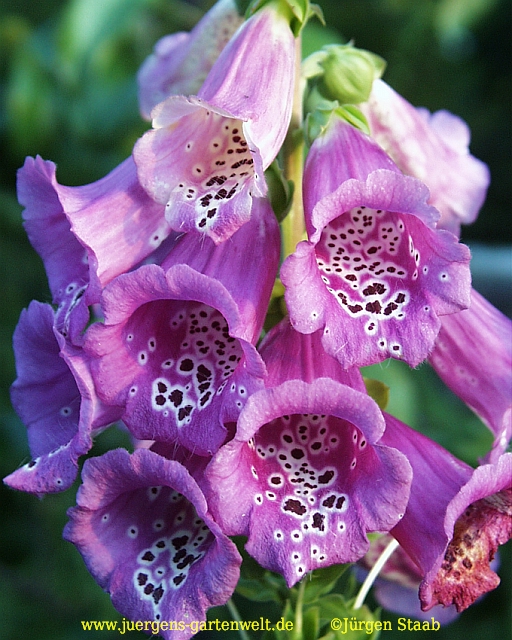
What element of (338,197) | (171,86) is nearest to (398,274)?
(338,197)

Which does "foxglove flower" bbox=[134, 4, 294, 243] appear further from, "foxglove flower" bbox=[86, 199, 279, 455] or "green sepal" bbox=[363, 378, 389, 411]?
"green sepal" bbox=[363, 378, 389, 411]

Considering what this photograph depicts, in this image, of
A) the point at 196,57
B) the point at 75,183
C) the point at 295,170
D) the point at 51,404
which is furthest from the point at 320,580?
the point at 75,183

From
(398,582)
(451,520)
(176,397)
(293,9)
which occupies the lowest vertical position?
(398,582)

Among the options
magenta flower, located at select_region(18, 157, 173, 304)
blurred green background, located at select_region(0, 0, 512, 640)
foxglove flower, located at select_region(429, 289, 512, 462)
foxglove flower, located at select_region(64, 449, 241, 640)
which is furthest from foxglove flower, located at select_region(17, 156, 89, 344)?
blurred green background, located at select_region(0, 0, 512, 640)

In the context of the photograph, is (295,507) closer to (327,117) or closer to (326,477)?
(326,477)

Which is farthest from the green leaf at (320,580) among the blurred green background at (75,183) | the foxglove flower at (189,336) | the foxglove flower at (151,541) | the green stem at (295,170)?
the blurred green background at (75,183)

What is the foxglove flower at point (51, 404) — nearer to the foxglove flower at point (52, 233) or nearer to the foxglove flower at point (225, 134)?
the foxglove flower at point (52, 233)

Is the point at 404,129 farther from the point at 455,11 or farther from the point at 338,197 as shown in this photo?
the point at 455,11
